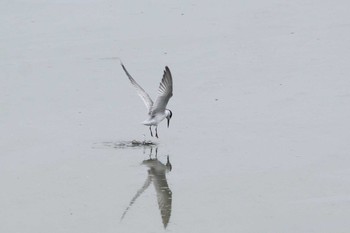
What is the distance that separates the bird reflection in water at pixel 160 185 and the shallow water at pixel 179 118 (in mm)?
24

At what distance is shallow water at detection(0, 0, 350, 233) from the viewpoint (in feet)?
26.0

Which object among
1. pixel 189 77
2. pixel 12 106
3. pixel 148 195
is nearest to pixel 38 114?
pixel 12 106

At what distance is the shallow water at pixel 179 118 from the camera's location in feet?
26.0

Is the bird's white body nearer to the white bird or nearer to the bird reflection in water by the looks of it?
the white bird

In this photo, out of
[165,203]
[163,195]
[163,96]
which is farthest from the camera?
[163,96]

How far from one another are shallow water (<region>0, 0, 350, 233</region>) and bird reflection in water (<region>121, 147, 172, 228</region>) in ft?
0.08

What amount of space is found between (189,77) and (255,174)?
3.56 metres

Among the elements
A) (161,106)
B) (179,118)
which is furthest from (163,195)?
(179,118)

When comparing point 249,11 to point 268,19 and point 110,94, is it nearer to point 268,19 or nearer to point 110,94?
point 268,19

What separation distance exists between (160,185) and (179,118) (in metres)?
2.13

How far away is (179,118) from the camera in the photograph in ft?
34.8

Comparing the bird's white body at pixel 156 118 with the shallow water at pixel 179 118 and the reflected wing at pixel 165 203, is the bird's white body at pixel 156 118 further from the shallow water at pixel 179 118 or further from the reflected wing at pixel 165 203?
the reflected wing at pixel 165 203

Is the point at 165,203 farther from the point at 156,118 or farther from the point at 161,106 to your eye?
the point at 161,106

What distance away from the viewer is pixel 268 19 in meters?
14.9
